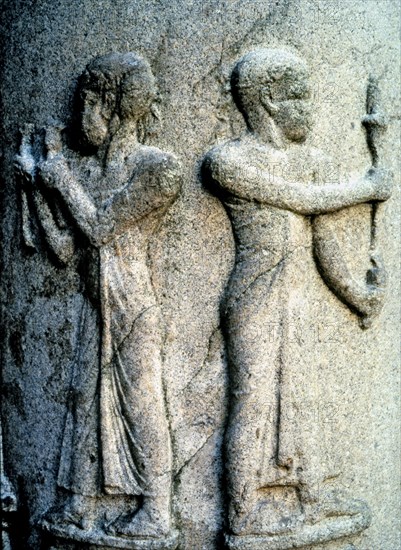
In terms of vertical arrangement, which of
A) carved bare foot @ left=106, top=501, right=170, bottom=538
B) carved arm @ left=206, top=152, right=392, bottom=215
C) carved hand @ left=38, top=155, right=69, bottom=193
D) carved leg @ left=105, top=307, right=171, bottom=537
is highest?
carved hand @ left=38, top=155, right=69, bottom=193

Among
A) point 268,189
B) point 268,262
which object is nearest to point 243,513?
point 268,262

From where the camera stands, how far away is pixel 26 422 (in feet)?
14.6

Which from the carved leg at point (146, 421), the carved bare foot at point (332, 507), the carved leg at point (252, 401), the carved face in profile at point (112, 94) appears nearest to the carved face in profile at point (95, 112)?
the carved face in profile at point (112, 94)

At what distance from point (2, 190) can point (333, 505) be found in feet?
5.92

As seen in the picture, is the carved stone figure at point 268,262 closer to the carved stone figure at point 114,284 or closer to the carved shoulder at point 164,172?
the carved shoulder at point 164,172

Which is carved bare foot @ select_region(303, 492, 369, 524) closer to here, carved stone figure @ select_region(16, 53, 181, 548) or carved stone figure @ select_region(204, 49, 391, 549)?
carved stone figure @ select_region(204, 49, 391, 549)

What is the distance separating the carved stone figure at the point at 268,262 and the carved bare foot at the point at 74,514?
0.56 metres

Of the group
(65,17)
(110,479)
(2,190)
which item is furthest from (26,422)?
(65,17)

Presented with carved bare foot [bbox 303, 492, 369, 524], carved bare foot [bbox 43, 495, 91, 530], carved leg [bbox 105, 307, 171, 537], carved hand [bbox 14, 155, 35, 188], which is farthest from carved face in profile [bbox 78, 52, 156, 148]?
carved bare foot [bbox 303, 492, 369, 524]

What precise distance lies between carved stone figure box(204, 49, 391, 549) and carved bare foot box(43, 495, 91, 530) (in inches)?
22.2

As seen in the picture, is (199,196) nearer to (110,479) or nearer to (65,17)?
(65,17)

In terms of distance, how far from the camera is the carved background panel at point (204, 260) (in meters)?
4.09

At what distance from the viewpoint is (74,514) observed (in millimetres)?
4277

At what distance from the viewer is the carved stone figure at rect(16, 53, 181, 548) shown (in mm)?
4105
